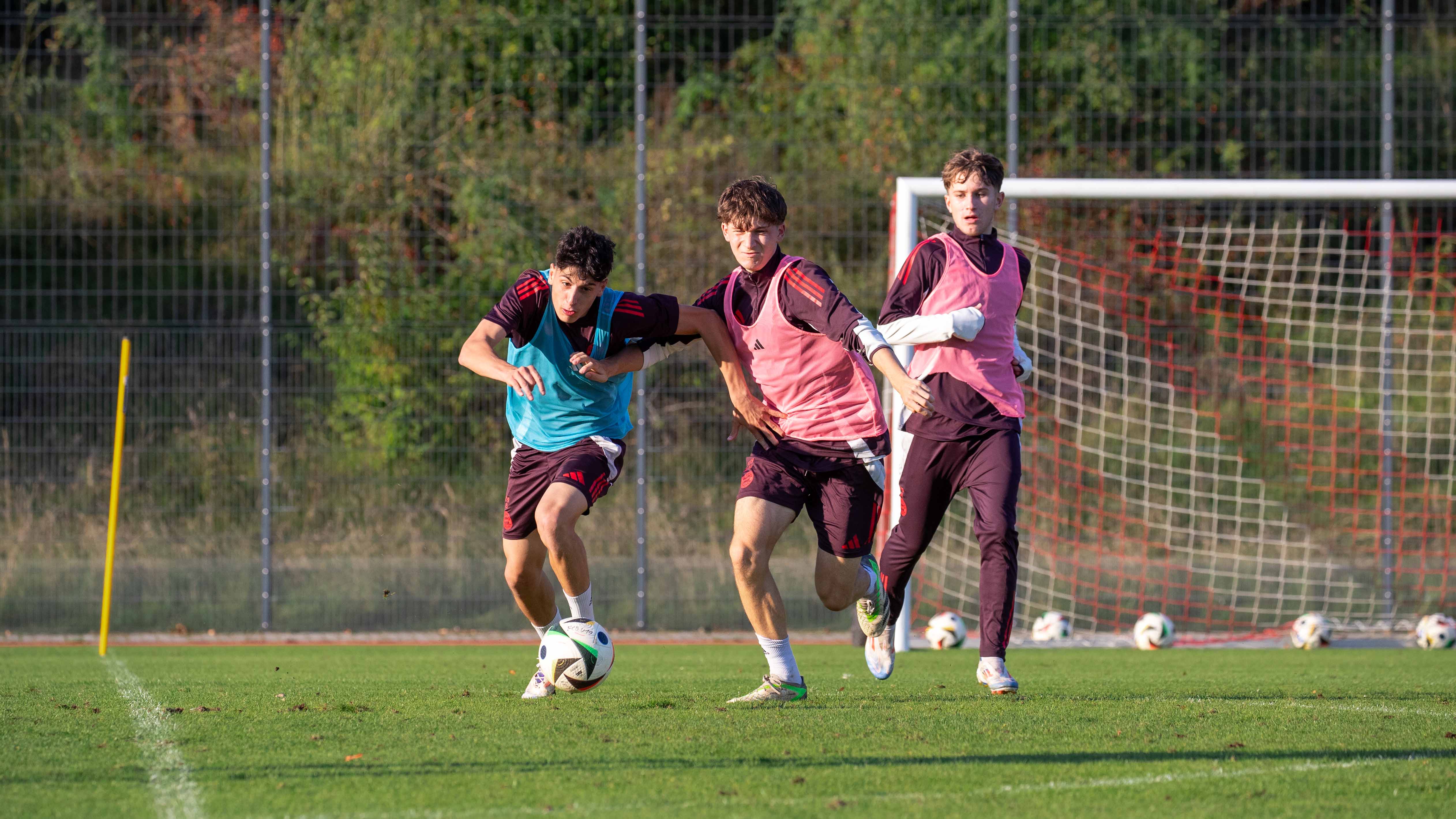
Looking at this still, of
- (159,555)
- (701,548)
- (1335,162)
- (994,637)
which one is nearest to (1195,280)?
(1335,162)

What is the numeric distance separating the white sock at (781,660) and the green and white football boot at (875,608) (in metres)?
0.46

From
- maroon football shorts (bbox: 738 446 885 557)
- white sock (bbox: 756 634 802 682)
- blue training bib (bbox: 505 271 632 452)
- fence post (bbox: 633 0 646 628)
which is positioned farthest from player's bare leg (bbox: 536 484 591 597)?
fence post (bbox: 633 0 646 628)

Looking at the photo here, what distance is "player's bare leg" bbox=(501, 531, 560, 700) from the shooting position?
4.96 meters

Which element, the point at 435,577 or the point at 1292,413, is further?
the point at 1292,413

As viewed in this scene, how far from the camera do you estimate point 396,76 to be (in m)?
8.97

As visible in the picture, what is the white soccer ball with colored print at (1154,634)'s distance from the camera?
7.75m

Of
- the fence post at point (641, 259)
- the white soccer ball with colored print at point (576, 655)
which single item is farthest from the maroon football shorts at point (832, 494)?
the fence post at point (641, 259)

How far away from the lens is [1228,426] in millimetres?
10422

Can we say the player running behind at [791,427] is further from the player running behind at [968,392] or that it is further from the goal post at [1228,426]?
the goal post at [1228,426]

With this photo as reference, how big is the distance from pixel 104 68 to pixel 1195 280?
8.44m

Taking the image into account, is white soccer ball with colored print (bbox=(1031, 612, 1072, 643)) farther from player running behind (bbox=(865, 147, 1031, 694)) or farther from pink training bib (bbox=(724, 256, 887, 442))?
pink training bib (bbox=(724, 256, 887, 442))

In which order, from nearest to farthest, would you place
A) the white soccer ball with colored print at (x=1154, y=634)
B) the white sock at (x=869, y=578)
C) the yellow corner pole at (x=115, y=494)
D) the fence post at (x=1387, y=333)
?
the white sock at (x=869, y=578), the yellow corner pole at (x=115, y=494), the white soccer ball with colored print at (x=1154, y=634), the fence post at (x=1387, y=333)

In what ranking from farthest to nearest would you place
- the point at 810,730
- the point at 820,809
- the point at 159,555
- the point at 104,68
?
the point at 104,68
the point at 159,555
the point at 810,730
the point at 820,809

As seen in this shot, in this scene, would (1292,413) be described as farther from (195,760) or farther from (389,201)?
(195,760)
